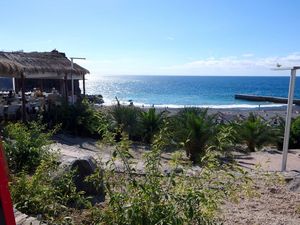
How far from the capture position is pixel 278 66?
661cm

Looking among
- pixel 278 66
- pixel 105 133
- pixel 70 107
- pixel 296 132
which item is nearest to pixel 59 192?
pixel 105 133

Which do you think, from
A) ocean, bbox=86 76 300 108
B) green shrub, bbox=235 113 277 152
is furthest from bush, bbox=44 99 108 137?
ocean, bbox=86 76 300 108

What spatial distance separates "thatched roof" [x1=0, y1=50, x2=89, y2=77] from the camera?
35.4 feet

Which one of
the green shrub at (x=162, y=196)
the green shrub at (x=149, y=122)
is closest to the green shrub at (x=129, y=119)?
the green shrub at (x=149, y=122)

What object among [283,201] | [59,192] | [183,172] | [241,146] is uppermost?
[183,172]

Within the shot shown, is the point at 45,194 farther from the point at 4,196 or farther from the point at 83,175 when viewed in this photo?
the point at 4,196

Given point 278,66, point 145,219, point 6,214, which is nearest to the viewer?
point 6,214

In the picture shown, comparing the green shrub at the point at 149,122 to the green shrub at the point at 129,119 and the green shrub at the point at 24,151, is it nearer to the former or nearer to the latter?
the green shrub at the point at 129,119

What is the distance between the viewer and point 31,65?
12.7 metres

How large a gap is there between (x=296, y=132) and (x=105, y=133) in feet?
33.2

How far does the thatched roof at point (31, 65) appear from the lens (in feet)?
35.4

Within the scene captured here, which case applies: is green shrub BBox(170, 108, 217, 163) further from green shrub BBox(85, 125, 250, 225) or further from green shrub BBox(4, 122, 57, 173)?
green shrub BBox(85, 125, 250, 225)

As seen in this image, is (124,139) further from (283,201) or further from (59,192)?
(283,201)

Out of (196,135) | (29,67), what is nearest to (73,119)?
(29,67)
